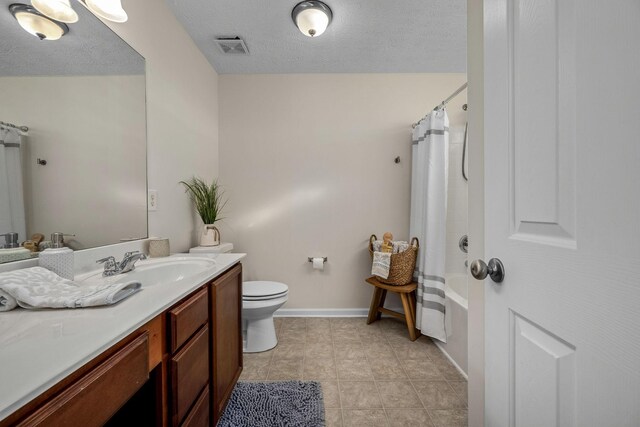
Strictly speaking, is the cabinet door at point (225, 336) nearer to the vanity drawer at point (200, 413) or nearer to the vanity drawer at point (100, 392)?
the vanity drawer at point (200, 413)

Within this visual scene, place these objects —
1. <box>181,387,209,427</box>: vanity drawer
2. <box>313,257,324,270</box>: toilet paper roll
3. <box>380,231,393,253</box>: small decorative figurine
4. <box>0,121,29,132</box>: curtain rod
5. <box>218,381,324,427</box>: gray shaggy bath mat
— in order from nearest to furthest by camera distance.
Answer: <box>0,121,29,132</box>: curtain rod
<box>181,387,209,427</box>: vanity drawer
<box>218,381,324,427</box>: gray shaggy bath mat
<box>380,231,393,253</box>: small decorative figurine
<box>313,257,324,270</box>: toilet paper roll

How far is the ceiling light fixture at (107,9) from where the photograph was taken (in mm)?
1074

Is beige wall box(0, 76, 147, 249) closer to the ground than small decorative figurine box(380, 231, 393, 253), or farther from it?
farther from it

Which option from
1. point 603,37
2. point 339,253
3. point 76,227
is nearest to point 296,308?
point 339,253

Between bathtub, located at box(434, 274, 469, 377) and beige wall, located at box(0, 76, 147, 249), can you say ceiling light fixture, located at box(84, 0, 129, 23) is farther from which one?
bathtub, located at box(434, 274, 469, 377)

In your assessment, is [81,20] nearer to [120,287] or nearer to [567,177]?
[120,287]

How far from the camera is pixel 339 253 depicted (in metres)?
2.55

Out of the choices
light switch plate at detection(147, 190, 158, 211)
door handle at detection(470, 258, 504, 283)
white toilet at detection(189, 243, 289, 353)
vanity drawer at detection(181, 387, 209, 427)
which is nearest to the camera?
door handle at detection(470, 258, 504, 283)

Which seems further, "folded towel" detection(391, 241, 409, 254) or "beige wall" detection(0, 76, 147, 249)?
"folded towel" detection(391, 241, 409, 254)

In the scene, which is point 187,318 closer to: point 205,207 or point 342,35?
point 205,207

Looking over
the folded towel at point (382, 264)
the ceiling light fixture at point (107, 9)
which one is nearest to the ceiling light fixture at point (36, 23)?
the ceiling light fixture at point (107, 9)

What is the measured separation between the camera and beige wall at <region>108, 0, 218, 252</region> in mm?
1506

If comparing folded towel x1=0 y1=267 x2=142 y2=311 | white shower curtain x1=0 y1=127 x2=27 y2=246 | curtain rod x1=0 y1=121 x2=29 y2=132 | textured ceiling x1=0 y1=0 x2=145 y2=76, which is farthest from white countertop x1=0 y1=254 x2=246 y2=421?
textured ceiling x1=0 y1=0 x2=145 y2=76

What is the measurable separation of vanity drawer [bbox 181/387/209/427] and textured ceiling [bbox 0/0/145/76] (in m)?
1.25
